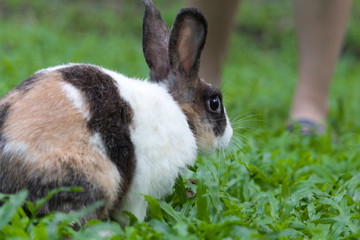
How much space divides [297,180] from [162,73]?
1.02 meters

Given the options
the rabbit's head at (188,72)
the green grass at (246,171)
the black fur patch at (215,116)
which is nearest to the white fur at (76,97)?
the green grass at (246,171)

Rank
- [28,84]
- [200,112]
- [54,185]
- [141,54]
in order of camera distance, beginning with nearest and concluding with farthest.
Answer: [54,185] < [28,84] < [200,112] < [141,54]

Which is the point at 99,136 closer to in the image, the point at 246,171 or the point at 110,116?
the point at 110,116

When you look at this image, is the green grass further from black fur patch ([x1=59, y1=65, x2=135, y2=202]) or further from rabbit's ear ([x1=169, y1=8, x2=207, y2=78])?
rabbit's ear ([x1=169, y1=8, x2=207, y2=78])

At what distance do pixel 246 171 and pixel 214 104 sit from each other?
0.45 metres

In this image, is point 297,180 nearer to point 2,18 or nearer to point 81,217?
point 81,217

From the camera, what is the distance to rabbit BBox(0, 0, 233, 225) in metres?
2.10

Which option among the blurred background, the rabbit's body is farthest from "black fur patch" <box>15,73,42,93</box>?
the blurred background

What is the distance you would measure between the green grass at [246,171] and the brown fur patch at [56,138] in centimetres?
17

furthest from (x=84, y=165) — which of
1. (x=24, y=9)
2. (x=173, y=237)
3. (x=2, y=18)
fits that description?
(x=24, y=9)

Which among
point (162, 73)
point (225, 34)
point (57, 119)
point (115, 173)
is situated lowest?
point (115, 173)

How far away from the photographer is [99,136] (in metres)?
2.21

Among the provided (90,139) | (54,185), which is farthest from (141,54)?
(54,185)

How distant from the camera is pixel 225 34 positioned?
5.52 m
